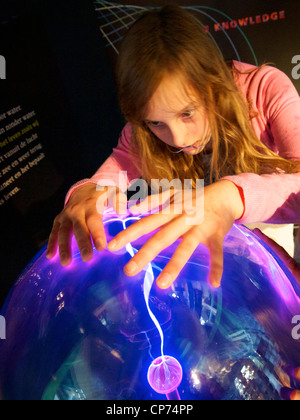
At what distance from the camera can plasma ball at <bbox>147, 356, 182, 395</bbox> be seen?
18.1 inches

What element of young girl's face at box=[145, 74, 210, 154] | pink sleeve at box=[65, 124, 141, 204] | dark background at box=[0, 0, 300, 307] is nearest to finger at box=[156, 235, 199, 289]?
young girl's face at box=[145, 74, 210, 154]

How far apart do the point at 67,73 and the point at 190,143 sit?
2.81 feet

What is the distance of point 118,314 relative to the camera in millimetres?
500

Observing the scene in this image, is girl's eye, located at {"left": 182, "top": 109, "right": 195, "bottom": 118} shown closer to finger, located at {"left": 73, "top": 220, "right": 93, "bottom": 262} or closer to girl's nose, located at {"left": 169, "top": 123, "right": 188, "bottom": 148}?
girl's nose, located at {"left": 169, "top": 123, "right": 188, "bottom": 148}

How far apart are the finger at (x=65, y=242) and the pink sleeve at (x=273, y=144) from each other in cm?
37

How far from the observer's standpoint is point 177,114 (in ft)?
2.73

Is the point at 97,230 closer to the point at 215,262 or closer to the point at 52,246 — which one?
the point at 52,246

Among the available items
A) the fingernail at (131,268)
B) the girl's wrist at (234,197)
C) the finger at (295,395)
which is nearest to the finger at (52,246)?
the fingernail at (131,268)

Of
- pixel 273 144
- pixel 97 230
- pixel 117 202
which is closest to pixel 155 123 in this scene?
pixel 117 202

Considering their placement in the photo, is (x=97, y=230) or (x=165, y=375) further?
(x=97, y=230)

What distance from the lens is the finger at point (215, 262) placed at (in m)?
0.50

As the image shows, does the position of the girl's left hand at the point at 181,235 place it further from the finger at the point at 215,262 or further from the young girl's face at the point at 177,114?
the young girl's face at the point at 177,114
